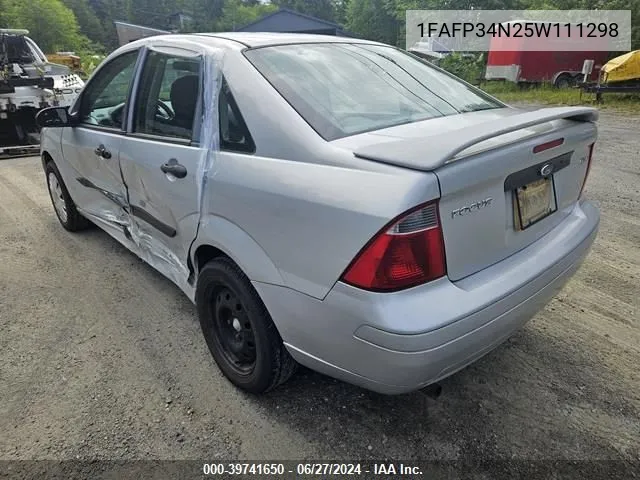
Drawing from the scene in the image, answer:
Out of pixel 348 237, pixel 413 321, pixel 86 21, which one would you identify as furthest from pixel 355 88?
pixel 86 21

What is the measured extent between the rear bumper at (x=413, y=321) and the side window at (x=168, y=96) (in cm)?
106

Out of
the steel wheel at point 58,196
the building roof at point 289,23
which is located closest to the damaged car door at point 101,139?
the steel wheel at point 58,196

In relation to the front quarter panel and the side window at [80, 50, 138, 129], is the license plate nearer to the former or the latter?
the side window at [80, 50, 138, 129]

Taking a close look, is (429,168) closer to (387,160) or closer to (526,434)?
(387,160)

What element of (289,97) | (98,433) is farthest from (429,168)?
(98,433)

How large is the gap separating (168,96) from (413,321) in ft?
6.24

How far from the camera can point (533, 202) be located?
1951mm

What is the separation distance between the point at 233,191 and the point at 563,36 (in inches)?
725

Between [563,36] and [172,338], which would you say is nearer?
[172,338]

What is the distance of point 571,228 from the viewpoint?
2184 millimetres

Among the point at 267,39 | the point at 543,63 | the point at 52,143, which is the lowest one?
the point at 52,143

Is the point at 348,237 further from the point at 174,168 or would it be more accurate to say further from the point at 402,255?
the point at 174,168

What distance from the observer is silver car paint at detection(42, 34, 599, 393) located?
5.12ft

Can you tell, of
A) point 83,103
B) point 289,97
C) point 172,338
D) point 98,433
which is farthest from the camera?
point 83,103
